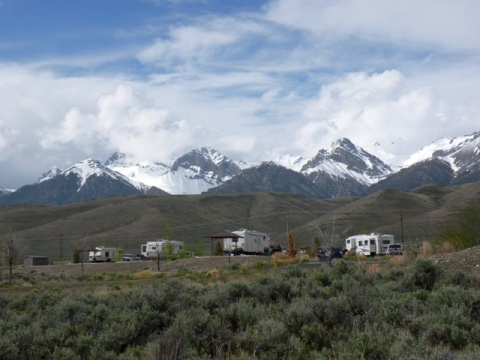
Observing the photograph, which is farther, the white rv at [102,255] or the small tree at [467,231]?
the white rv at [102,255]

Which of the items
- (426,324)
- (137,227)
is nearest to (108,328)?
(426,324)

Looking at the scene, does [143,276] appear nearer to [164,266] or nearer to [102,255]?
[164,266]

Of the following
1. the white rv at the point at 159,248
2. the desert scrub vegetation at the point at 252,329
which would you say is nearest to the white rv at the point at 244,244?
the white rv at the point at 159,248

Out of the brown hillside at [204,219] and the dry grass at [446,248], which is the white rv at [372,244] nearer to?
the brown hillside at [204,219]

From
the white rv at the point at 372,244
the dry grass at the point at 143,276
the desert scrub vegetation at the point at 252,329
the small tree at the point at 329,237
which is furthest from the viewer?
the white rv at the point at 372,244

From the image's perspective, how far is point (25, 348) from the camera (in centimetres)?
940

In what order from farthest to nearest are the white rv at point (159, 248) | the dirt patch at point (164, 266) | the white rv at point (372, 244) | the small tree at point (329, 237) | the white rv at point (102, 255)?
the white rv at point (102, 255) → the white rv at point (159, 248) → the white rv at point (372, 244) → the dirt patch at point (164, 266) → the small tree at point (329, 237)

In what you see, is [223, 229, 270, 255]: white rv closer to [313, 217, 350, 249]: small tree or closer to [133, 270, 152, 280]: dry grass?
[313, 217, 350, 249]: small tree

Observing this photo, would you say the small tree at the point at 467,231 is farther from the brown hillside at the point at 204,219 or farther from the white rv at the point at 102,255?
the brown hillside at the point at 204,219

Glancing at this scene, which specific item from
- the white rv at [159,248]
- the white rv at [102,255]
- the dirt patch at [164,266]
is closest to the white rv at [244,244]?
the white rv at [159,248]

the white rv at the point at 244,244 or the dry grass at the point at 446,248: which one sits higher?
the white rv at the point at 244,244

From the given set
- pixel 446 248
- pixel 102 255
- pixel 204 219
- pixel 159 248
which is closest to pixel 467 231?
pixel 446 248

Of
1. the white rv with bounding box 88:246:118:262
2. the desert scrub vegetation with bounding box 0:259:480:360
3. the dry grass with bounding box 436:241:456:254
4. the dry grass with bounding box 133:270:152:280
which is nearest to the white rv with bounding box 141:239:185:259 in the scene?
the white rv with bounding box 88:246:118:262

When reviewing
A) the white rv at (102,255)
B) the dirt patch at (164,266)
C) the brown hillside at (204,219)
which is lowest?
the dirt patch at (164,266)
